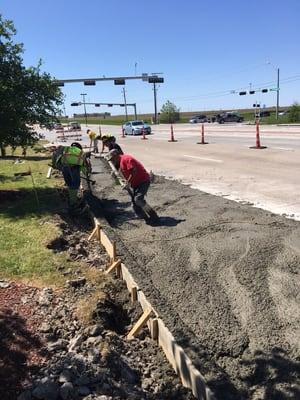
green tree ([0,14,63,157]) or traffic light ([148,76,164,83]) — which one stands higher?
traffic light ([148,76,164,83])

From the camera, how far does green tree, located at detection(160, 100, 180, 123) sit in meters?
104

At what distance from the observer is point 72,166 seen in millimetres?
10031

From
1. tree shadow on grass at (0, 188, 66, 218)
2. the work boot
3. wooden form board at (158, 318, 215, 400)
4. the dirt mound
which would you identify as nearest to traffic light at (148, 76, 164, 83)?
tree shadow on grass at (0, 188, 66, 218)

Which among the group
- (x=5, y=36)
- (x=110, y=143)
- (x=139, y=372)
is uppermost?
(x=5, y=36)

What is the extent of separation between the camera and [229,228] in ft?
26.3

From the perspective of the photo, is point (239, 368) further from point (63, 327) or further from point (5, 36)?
point (5, 36)

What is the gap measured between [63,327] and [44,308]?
0.52 meters

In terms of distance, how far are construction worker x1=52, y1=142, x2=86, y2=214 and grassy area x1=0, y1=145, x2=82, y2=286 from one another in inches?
17.9

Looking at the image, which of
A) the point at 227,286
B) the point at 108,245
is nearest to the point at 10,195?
the point at 108,245

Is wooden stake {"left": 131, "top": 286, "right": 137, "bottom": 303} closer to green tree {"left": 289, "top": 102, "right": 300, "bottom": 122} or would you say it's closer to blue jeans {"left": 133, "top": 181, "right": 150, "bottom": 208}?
blue jeans {"left": 133, "top": 181, "right": 150, "bottom": 208}

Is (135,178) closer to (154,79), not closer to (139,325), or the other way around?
(139,325)

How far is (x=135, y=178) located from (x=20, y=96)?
4.04 meters

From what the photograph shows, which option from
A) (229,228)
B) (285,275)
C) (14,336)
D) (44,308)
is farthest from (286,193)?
(14,336)

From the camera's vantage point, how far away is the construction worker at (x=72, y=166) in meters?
9.97
